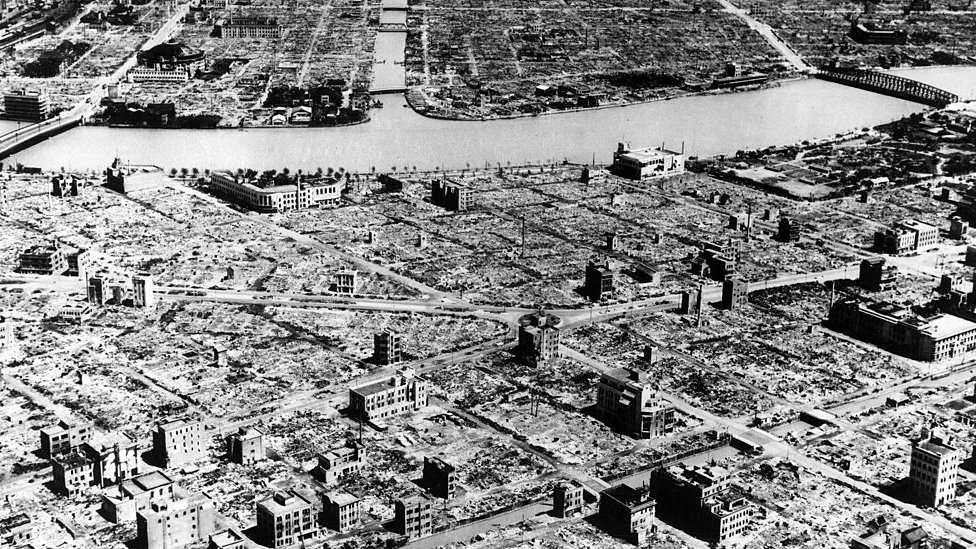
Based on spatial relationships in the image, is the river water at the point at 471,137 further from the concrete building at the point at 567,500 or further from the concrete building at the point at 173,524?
the concrete building at the point at 173,524

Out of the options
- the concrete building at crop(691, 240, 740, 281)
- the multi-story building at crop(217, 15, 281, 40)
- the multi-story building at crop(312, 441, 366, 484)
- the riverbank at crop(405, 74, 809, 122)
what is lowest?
the multi-story building at crop(312, 441, 366, 484)

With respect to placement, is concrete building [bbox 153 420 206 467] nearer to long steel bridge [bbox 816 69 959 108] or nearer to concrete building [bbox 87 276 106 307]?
concrete building [bbox 87 276 106 307]

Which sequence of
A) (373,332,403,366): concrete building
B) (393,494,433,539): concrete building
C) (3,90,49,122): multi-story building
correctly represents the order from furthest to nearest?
1. (3,90,49,122): multi-story building
2. (373,332,403,366): concrete building
3. (393,494,433,539): concrete building

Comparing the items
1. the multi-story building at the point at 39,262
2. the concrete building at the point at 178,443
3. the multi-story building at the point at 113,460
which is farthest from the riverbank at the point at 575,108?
the multi-story building at the point at 113,460

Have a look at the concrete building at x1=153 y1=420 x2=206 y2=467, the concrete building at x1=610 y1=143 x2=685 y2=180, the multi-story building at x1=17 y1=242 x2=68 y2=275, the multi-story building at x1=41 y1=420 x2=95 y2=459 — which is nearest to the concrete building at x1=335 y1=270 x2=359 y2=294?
the multi-story building at x1=17 y1=242 x2=68 y2=275

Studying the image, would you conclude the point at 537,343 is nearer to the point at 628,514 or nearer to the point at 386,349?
the point at 386,349

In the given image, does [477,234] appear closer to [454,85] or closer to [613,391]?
[613,391]
